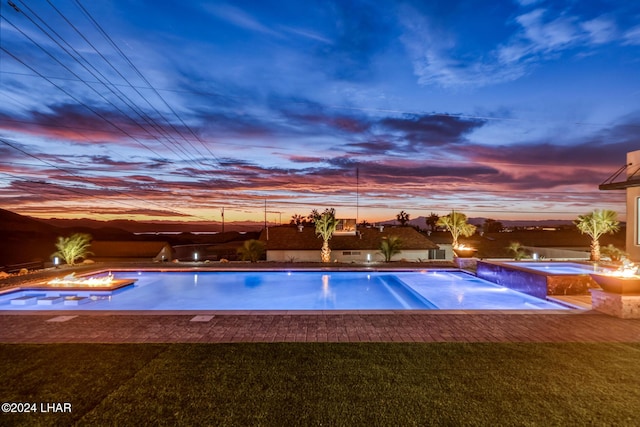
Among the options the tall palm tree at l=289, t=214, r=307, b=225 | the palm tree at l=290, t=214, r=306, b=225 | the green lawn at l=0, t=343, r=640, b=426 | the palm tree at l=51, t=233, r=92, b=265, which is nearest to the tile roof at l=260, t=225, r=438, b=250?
the palm tree at l=51, t=233, r=92, b=265

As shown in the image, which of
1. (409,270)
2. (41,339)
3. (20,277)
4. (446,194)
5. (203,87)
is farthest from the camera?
(446,194)

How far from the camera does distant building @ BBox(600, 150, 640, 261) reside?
12024mm

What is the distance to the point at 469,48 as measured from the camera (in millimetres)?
14508

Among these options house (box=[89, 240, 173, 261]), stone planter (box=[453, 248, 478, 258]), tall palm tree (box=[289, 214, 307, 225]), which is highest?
tall palm tree (box=[289, 214, 307, 225])

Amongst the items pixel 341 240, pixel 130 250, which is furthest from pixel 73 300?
pixel 130 250

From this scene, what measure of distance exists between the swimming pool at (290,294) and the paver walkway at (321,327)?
2.32 meters

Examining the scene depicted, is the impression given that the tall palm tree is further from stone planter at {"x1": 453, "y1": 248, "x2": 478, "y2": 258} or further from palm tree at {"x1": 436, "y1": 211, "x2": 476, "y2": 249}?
stone planter at {"x1": 453, "y1": 248, "x2": 478, "y2": 258}

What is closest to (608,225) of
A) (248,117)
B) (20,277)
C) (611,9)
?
(611,9)

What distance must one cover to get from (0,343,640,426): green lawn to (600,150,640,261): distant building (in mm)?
9554

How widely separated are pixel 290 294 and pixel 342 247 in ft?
58.2

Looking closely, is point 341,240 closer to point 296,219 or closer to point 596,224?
point 596,224

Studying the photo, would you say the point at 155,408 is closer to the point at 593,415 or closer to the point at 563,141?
the point at 593,415

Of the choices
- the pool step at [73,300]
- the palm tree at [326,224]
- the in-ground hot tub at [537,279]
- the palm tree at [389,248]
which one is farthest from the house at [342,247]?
the pool step at [73,300]

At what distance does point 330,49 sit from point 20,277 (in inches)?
512
